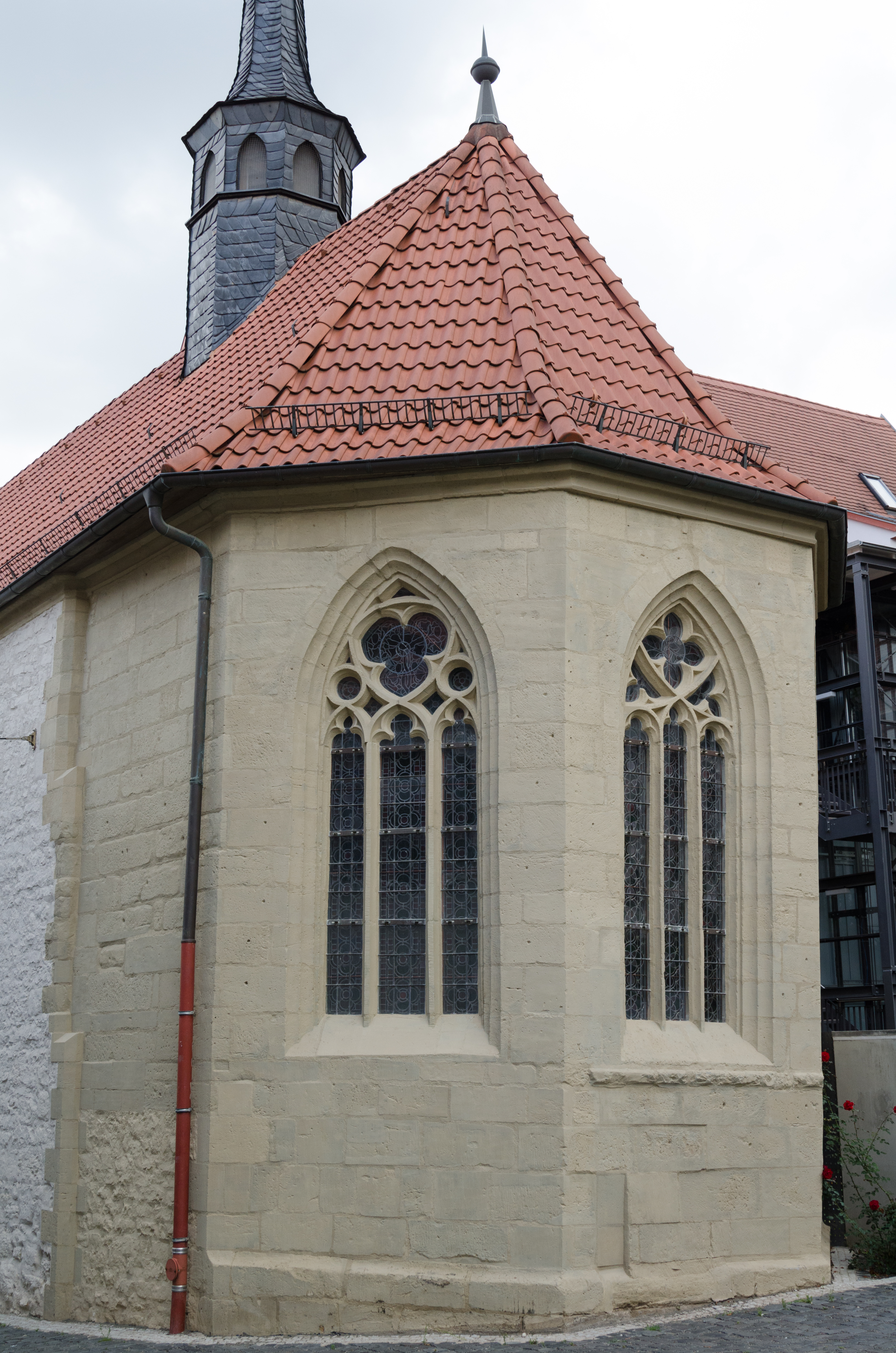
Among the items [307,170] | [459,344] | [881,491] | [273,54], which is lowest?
[459,344]

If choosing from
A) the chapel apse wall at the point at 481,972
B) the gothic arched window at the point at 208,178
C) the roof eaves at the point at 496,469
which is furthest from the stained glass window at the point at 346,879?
the gothic arched window at the point at 208,178

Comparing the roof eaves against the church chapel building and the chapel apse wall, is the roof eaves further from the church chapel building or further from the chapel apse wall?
the chapel apse wall

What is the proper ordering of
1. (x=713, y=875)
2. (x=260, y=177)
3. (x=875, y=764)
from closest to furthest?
(x=713, y=875) → (x=875, y=764) → (x=260, y=177)

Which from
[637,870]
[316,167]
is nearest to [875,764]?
[637,870]

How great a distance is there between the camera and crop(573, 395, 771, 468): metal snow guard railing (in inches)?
361

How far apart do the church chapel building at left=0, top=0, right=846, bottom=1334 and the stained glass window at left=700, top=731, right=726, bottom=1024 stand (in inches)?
0.9

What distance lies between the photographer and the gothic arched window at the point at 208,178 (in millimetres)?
15578

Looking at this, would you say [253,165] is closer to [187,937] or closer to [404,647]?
[404,647]

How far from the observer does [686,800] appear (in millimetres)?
8977

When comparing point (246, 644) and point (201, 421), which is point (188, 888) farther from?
point (201, 421)

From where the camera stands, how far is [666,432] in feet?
31.1

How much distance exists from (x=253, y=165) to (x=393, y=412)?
744cm

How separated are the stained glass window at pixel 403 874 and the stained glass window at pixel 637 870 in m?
1.19

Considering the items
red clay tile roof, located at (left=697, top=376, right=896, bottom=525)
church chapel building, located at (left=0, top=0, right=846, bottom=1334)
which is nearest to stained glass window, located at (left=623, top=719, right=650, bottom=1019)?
church chapel building, located at (left=0, top=0, right=846, bottom=1334)
